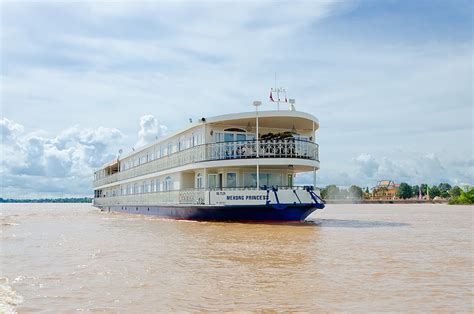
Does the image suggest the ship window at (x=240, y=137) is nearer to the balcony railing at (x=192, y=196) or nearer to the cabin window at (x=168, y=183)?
the balcony railing at (x=192, y=196)

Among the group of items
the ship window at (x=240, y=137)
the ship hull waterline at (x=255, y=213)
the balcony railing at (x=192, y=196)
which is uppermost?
the ship window at (x=240, y=137)

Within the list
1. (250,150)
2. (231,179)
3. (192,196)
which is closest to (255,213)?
(231,179)

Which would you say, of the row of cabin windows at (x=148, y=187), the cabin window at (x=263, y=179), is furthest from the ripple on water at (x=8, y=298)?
the row of cabin windows at (x=148, y=187)

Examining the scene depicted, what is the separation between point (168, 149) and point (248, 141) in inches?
352

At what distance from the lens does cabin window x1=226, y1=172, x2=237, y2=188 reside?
22.4 metres

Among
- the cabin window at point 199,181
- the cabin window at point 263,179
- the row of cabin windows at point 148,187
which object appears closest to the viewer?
the cabin window at point 263,179

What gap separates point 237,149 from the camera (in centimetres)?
2175

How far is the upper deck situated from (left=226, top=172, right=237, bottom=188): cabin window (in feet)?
3.86

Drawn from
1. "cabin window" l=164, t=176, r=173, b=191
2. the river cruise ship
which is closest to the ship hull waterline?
the river cruise ship

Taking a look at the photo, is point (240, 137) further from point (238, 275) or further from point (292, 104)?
point (238, 275)

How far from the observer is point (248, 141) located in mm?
21391

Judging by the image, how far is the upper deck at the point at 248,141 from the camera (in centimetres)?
2072

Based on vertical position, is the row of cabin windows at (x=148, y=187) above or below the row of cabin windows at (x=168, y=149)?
below

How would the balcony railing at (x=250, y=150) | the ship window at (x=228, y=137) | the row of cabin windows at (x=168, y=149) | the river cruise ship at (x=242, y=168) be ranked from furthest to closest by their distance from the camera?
the row of cabin windows at (x=168, y=149), the ship window at (x=228, y=137), the balcony railing at (x=250, y=150), the river cruise ship at (x=242, y=168)
